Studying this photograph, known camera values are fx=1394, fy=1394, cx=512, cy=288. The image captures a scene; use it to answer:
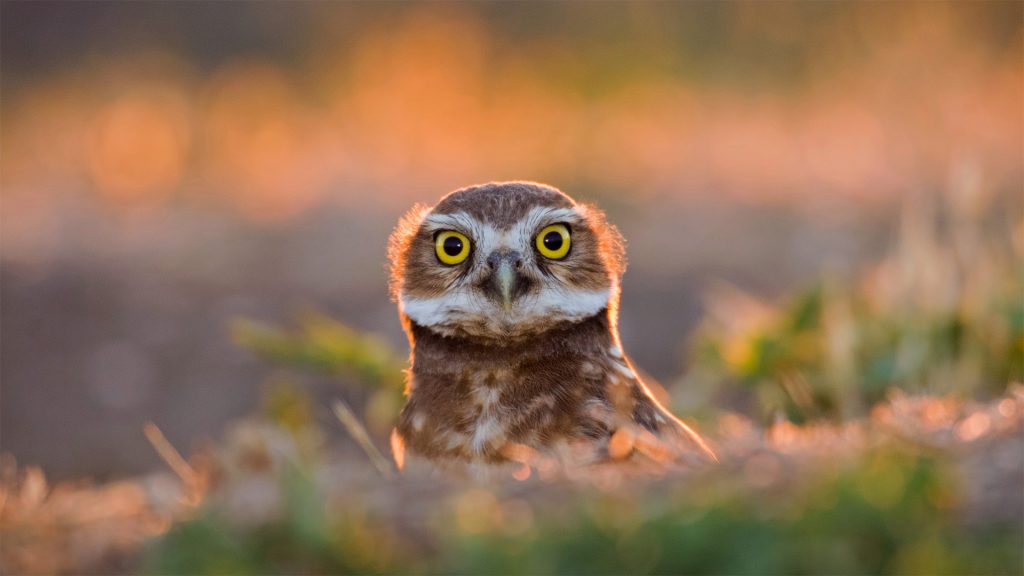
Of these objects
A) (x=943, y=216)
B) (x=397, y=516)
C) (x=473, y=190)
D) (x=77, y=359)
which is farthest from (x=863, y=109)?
(x=397, y=516)

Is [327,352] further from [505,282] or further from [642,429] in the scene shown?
[642,429]

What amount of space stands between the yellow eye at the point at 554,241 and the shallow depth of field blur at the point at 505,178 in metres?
0.76

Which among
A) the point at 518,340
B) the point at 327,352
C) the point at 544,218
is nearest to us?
the point at 518,340

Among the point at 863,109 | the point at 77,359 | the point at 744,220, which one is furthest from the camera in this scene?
the point at 863,109

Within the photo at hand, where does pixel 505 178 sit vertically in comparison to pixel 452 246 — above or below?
below

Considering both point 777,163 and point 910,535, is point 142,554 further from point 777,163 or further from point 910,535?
point 777,163

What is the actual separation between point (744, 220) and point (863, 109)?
3.11 m

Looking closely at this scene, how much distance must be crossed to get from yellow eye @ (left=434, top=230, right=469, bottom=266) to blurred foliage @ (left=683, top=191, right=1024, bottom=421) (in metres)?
1.32

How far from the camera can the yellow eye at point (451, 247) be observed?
409cm

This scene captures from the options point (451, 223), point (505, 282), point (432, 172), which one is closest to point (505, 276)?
point (505, 282)

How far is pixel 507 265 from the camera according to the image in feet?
13.0

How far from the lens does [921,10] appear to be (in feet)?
44.2

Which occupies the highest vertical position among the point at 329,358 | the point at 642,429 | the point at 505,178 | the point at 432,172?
the point at 642,429

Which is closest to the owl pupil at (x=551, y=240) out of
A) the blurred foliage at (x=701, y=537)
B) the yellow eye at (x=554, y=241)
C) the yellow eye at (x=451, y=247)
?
the yellow eye at (x=554, y=241)
